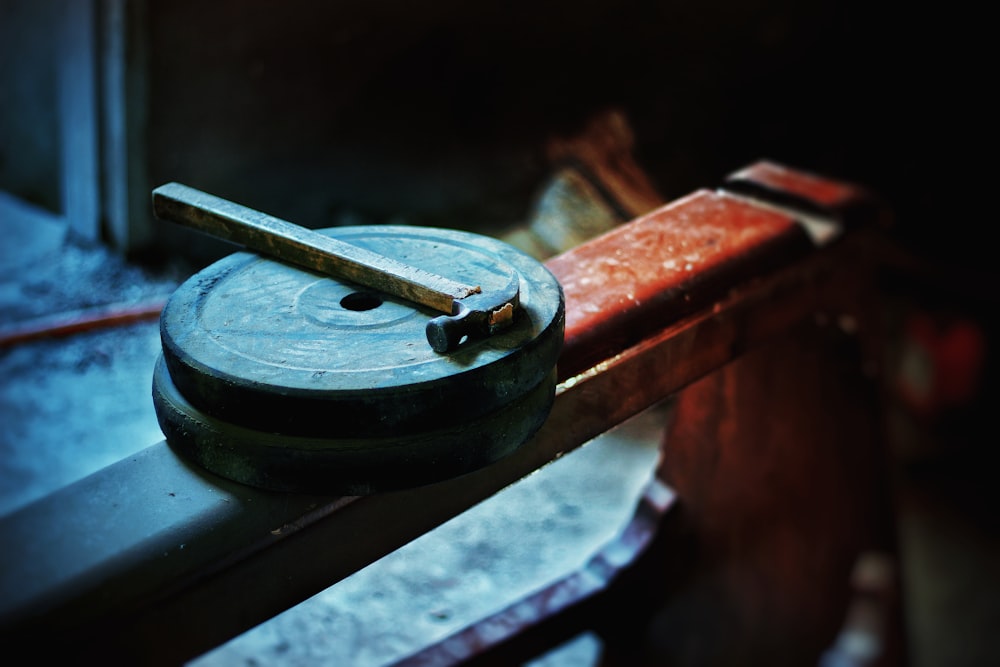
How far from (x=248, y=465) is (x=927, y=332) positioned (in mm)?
3839

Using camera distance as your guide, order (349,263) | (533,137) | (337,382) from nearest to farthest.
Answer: (337,382) < (349,263) < (533,137)

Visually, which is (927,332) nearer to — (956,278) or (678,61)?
(956,278)

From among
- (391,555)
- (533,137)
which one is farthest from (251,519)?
(533,137)

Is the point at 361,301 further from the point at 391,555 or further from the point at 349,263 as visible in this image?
the point at 391,555

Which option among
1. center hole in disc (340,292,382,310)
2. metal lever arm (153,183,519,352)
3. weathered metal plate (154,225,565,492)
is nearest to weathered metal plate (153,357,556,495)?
weathered metal plate (154,225,565,492)

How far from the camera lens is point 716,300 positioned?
4.87ft

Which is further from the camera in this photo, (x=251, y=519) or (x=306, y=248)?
(x=306, y=248)

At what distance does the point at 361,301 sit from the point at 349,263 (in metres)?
0.05

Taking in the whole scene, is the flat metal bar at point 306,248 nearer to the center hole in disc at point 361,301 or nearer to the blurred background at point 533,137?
the center hole in disc at point 361,301

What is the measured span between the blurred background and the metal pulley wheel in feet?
7.20

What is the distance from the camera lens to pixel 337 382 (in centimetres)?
92

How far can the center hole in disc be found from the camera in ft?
3.58

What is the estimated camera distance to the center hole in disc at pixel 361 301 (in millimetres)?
1091

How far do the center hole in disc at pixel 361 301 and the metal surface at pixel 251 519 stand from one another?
22 cm
